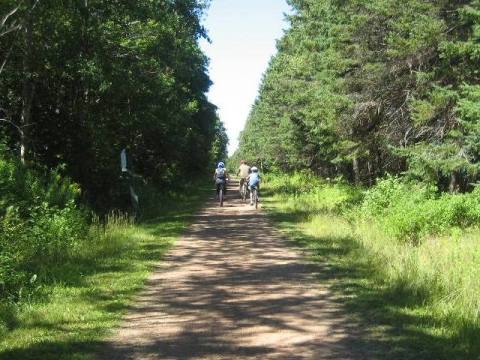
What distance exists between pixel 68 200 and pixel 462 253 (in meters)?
9.13

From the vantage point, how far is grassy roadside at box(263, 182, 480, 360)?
17.4ft

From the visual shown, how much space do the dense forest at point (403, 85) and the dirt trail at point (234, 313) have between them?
20.5 feet

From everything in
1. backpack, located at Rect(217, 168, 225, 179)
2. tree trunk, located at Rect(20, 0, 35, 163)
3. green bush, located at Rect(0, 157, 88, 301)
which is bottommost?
green bush, located at Rect(0, 157, 88, 301)

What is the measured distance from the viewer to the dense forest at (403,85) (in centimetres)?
1435

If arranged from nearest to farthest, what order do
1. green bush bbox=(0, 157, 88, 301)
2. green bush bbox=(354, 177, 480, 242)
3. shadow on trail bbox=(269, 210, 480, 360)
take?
shadow on trail bbox=(269, 210, 480, 360) < green bush bbox=(0, 157, 88, 301) < green bush bbox=(354, 177, 480, 242)

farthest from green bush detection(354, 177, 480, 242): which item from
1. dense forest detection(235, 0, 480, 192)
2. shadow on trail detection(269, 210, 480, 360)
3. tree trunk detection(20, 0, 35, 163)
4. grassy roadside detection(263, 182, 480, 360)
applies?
tree trunk detection(20, 0, 35, 163)

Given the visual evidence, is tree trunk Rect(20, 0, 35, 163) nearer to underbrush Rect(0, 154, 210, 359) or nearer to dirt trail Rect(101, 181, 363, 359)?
underbrush Rect(0, 154, 210, 359)

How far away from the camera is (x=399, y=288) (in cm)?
743

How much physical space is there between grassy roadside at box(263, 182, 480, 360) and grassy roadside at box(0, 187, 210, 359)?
2922 mm

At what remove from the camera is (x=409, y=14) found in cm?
1531

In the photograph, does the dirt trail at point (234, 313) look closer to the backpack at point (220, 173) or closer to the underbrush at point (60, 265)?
the underbrush at point (60, 265)

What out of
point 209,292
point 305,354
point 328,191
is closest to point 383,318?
point 305,354

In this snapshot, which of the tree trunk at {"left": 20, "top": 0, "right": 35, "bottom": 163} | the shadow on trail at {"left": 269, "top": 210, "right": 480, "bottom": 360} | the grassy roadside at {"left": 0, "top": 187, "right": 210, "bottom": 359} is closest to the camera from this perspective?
the shadow on trail at {"left": 269, "top": 210, "right": 480, "bottom": 360}

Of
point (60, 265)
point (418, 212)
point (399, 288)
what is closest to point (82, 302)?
point (60, 265)
